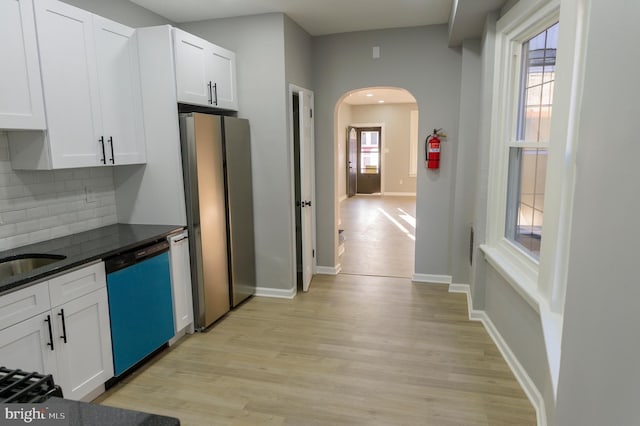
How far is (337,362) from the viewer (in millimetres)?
2975

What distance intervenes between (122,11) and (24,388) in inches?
136

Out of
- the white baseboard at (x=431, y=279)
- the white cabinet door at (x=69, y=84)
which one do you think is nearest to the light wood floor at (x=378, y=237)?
the white baseboard at (x=431, y=279)

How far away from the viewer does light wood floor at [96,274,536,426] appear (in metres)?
2.40

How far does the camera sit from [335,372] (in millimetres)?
2844

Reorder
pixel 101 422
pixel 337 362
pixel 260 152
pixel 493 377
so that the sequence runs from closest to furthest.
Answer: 1. pixel 101 422
2. pixel 493 377
3. pixel 337 362
4. pixel 260 152

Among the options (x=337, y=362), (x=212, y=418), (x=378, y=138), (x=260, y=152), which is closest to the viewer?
(x=212, y=418)

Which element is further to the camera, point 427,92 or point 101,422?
point 427,92

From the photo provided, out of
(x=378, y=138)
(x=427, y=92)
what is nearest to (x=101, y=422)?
(x=427, y=92)

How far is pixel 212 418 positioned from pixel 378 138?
1085 cm

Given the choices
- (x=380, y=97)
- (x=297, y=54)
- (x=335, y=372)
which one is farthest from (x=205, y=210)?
(x=380, y=97)

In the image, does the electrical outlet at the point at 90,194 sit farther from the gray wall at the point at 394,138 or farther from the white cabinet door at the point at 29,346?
the gray wall at the point at 394,138

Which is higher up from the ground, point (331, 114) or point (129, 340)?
point (331, 114)

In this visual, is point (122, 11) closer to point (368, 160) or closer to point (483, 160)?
point (483, 160)

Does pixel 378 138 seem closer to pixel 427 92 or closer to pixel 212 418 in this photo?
pixel 427 92
